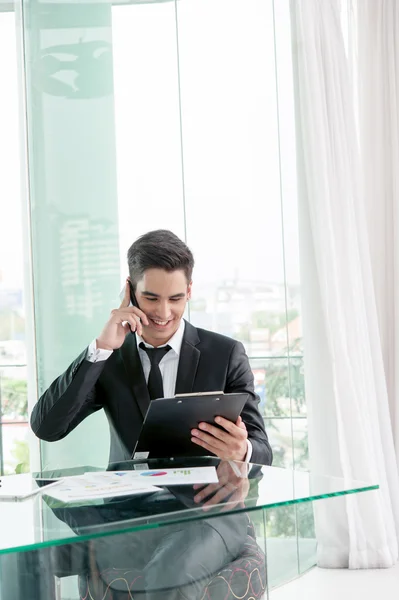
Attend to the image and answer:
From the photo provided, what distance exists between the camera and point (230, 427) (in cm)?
195

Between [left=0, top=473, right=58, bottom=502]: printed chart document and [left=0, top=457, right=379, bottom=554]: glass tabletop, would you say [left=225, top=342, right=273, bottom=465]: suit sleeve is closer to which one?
[left=0, top=457, right=379, bottom=554]: glass tabletop

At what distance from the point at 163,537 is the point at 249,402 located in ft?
2.63

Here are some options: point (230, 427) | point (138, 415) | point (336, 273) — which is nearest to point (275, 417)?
point (336, 273)

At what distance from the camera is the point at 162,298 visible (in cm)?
237

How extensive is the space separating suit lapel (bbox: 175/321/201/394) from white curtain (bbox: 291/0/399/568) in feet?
4.62

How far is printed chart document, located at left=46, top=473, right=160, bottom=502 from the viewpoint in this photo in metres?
1.48

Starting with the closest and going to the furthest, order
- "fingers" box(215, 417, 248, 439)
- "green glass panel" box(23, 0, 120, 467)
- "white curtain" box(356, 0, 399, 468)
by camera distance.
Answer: "fingers" box(215, 417, 248, 439), "green glass panel" box(23, 0, 120, 467), "white curtain" box(356, 0, 399, 468)

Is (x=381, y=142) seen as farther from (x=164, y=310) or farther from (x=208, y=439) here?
(x=208, y=439)

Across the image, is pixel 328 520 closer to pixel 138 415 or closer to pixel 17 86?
pixel 138 415

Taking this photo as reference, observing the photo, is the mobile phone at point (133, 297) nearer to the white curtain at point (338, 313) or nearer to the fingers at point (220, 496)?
the fingers at point (220, 496)

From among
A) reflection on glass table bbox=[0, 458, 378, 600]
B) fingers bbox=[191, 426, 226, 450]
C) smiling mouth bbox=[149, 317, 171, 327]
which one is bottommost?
reflection on glass table bbox=[0, 458, 378, 600]

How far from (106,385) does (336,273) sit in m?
1.68

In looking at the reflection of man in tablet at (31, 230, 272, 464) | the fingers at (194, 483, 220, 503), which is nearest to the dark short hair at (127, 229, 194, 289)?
the reflection of man in tablet at (31, 230, 272, 464)

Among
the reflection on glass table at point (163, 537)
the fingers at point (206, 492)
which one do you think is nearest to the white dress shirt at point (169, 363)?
the reflection on glass table at point (163, 537)
